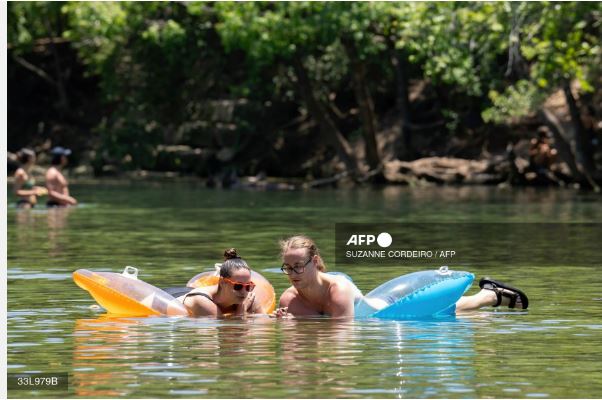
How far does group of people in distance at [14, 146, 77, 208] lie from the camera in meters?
34.7

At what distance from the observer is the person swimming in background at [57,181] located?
35.0 metres

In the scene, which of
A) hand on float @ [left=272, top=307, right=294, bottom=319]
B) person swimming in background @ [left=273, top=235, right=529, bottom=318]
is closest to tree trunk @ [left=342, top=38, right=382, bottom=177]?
person swimming in background @ [left=273, top=235, right=529, bottom=318]

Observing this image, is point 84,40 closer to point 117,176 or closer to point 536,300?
point 117,176

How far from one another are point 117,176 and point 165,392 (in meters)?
46.0

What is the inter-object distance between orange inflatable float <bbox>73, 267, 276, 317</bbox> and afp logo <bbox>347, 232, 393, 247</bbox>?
33.6ft

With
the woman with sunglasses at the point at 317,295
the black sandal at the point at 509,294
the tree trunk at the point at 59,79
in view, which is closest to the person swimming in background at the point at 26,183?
the black sandal at the point at 509,294

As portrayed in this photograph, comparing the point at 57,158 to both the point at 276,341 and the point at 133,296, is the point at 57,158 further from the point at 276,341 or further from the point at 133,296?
the point at 276,341

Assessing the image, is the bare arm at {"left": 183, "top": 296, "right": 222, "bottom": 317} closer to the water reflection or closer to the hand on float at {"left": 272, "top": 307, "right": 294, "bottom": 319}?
the hand on float at {"left": 272, "top": 307, "right": 294, "bottom": 319}

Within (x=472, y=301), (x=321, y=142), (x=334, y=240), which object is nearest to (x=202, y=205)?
(x=334, y=240)

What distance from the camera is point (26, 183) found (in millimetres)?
35844

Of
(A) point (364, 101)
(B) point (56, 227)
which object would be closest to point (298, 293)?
(B) point (56, 227)

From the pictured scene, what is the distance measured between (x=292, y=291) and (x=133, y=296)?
1628mm

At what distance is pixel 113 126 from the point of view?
58500 millimetres

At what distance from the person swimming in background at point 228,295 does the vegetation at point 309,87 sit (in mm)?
23564
